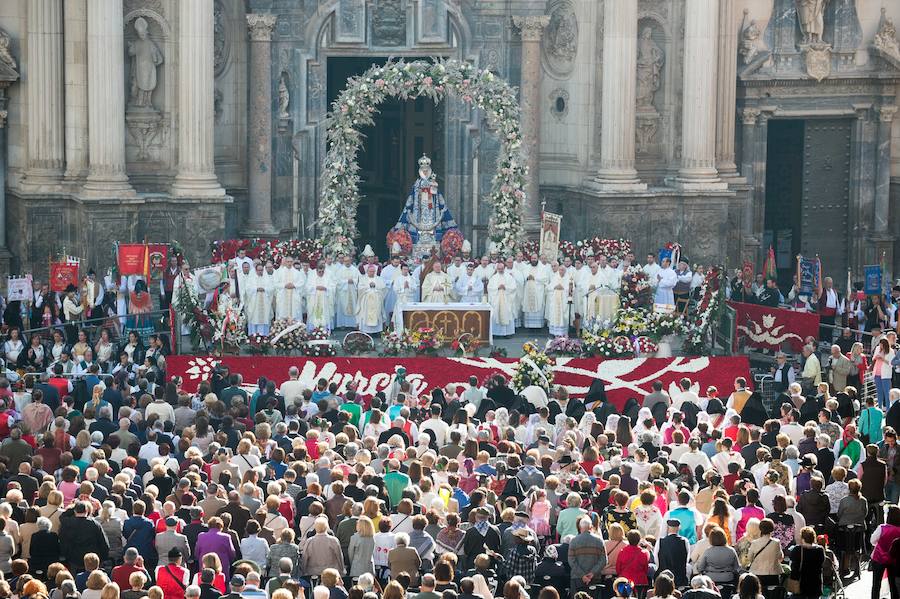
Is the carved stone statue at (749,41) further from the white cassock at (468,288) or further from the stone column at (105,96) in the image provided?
the stone column at (105,96)

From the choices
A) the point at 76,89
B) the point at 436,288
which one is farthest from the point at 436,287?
the point at 76,89

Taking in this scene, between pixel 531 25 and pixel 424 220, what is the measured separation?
5.35 m

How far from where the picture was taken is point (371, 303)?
3462 cm

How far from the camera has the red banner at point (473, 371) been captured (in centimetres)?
3027

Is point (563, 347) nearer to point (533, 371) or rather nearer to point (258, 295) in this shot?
point (533, 371)

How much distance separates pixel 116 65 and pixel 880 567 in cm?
2035

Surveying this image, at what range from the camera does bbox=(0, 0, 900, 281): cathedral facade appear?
36.0 m

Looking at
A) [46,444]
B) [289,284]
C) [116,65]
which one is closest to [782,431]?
[46,444]

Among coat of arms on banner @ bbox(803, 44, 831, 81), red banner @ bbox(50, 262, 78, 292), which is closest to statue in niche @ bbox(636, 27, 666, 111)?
coat of arms on banner @ bbox(803, 44, 831, 81)

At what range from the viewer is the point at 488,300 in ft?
115

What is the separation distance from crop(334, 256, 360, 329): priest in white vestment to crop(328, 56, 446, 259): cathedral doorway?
5.19 m

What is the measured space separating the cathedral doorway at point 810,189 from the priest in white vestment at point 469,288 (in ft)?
30.7

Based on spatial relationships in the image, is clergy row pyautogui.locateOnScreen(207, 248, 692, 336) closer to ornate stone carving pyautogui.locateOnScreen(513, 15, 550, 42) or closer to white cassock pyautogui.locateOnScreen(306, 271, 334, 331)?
white cassock pyautogui.locateOnScreen(306, 271, 334, 331)

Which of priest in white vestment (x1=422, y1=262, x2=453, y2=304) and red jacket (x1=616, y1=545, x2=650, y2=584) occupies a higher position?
priest in white vestment (x1=422, y1=262, x2=453, y2=304)
